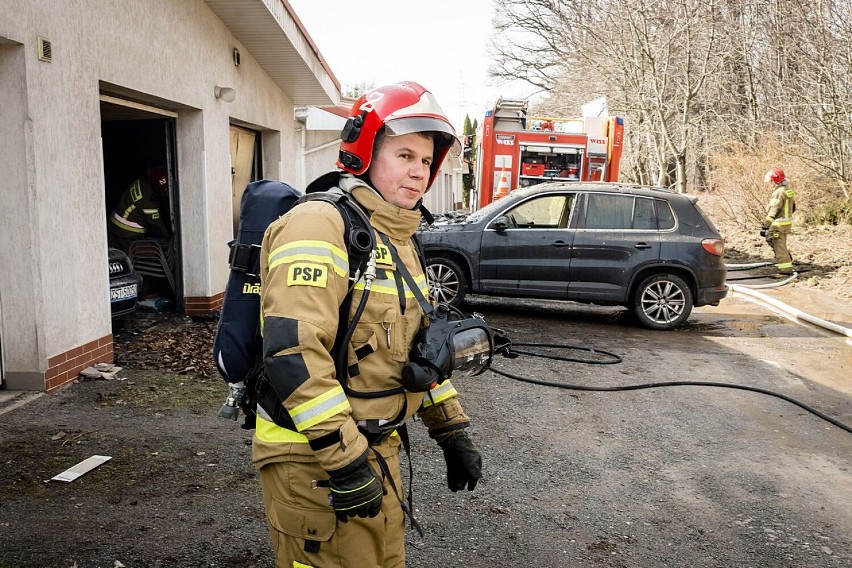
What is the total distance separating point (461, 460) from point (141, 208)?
7.28m

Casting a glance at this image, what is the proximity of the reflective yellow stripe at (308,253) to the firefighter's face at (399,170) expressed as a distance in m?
0.38

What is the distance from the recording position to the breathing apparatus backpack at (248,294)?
224 cm

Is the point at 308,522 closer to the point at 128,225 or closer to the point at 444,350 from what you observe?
the point at 444,350

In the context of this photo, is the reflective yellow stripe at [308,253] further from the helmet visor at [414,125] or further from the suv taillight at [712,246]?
the suv taillight at [712,246]

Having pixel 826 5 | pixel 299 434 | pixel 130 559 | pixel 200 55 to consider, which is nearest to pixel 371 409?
pixel 299 434

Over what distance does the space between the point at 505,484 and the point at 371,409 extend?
2.55 metres

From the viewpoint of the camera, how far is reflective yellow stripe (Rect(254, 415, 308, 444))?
2072 millimetres

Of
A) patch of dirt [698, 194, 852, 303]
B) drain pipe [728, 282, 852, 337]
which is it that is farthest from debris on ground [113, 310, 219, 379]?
patch of dirt [698, 194, 852, 303]

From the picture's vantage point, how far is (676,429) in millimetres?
5715

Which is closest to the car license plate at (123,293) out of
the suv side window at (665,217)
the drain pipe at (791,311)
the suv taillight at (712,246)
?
the suv side window at (665,217)

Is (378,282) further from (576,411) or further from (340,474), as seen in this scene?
(576,411)

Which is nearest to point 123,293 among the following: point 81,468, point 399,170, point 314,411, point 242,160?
point 81,468

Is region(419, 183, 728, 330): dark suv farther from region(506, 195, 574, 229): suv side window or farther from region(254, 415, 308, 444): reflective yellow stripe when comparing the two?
region(254, 415, 308, 444): reflective yellow stripe

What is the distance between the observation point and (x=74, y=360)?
5898 millimetres
